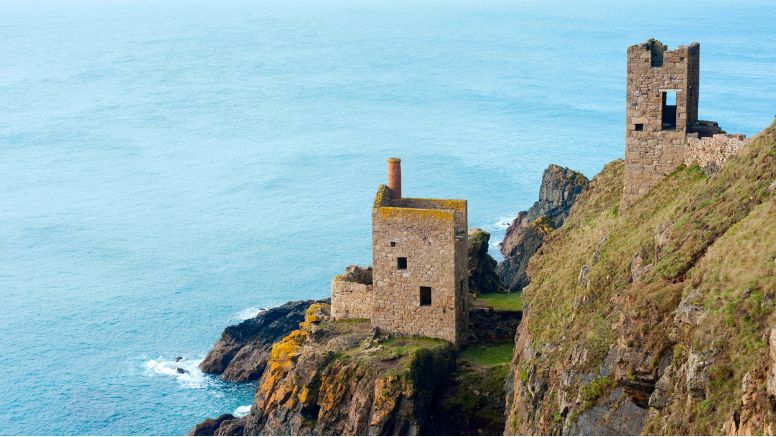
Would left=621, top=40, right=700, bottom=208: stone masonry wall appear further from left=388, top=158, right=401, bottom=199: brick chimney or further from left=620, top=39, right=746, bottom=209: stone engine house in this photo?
left=388, top=158, right=401, bottom=199: brick chimney

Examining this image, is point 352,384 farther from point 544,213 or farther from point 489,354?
point 544,213

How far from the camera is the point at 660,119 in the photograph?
47125 millimetres

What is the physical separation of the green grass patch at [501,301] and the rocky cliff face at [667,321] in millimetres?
8578

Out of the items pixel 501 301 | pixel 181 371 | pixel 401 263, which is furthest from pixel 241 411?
pixel 401 263

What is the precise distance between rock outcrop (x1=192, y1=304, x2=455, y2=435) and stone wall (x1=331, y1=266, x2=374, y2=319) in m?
1.10

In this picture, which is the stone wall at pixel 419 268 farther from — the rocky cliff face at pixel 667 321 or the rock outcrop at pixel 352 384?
the rocky cliff face at pixel 667 321

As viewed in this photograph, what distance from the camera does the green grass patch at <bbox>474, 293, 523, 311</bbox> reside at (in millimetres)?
57438

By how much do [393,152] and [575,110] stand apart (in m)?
39.0

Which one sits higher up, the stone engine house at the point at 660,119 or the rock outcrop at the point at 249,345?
the stone engine house at the point at 660,119

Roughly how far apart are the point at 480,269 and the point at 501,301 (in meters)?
2.89

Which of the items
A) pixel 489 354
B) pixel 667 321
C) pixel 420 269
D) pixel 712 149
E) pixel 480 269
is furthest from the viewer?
pixel 480 269

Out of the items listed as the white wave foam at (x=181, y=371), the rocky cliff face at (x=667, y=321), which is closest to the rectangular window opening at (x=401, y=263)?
the rocky cliff face at (x=667, y=321)

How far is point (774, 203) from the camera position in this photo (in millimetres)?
33219

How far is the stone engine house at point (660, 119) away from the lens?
46375 mm
